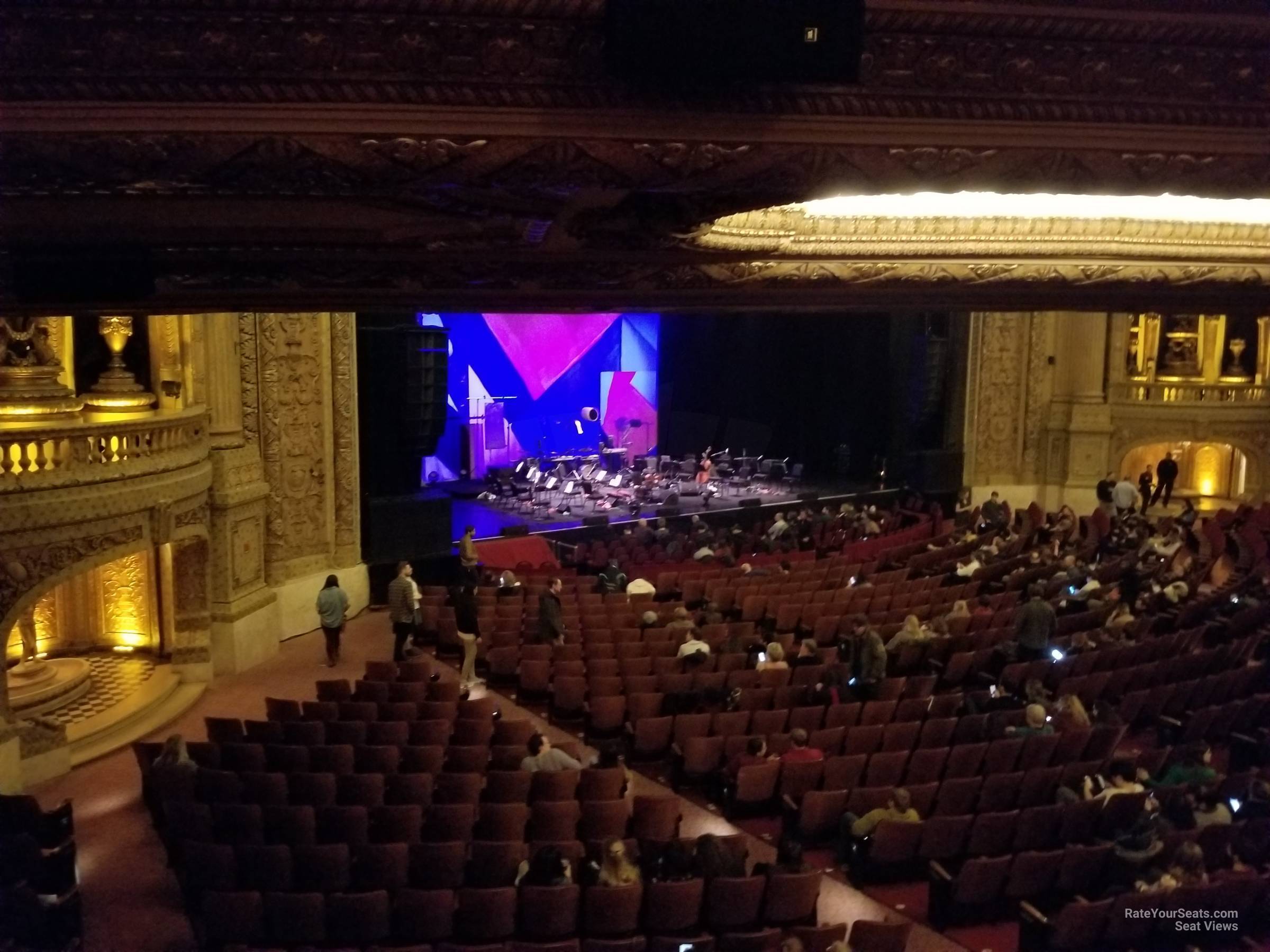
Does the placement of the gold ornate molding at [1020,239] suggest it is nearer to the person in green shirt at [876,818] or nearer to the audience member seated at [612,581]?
the person in green shirt at [876,818]

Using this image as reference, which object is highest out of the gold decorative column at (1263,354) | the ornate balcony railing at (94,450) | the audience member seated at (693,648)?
the gold decorative column at (1263,354)

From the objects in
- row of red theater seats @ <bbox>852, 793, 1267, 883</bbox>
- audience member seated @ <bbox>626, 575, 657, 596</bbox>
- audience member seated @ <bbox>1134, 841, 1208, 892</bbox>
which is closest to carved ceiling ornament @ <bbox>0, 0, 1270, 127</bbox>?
audience member seated @ <bbox>1134, 841, 1208, 892</bbox>

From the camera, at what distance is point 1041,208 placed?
263cm

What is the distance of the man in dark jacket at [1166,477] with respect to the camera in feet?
64.9

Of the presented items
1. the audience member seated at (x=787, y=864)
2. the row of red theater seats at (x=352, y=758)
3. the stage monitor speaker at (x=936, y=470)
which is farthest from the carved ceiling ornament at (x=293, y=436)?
the stage monitor speaker at (x=936, y=470)

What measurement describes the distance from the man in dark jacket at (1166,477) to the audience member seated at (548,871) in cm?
1784

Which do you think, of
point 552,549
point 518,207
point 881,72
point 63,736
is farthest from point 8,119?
point 552,549

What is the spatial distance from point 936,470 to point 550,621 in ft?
40.9

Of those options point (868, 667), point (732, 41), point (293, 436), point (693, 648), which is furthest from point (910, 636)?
point (732, 41)

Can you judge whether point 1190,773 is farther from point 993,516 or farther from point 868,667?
point 993,516

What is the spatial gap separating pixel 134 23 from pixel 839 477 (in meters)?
21.6

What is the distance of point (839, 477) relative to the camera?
22188 millimetres

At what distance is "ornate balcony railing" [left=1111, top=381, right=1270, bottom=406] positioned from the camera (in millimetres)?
20250

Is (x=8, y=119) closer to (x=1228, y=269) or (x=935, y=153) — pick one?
(x=935, y=153)
